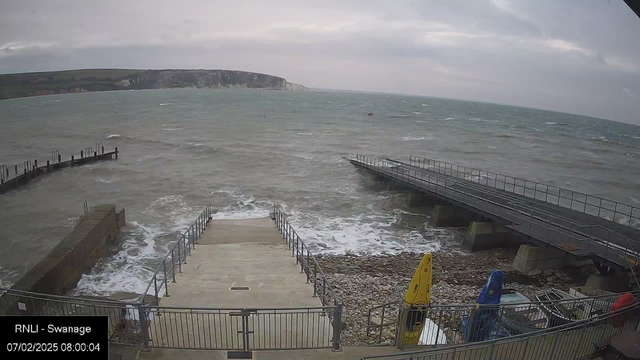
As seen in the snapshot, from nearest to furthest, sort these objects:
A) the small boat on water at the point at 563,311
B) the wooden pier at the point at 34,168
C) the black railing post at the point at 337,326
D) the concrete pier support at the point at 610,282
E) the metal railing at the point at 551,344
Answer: the metal railing at the point at 551,344, the black railing post at the point at 337,326, the small boat on water at the point at 563,311, the concrete pier support at the point at 610,282, the wooden pier at the point at 34,168

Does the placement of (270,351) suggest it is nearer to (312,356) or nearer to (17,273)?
(312,356)

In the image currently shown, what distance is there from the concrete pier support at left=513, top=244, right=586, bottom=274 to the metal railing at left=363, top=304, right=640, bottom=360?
31.2ft

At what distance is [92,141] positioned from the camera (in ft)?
186

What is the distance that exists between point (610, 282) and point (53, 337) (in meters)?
16.7

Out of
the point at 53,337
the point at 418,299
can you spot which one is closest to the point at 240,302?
the point at 418,299

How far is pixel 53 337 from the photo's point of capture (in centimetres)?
551

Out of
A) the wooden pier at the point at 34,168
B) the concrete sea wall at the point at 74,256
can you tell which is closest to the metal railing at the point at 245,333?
the concrete sea wall at the point at 74,256

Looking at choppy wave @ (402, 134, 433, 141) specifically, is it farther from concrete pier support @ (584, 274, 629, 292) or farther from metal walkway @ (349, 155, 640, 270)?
concrete pier support @ (584, 274, 629, 292)

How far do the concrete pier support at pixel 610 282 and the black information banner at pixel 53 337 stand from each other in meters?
15.7

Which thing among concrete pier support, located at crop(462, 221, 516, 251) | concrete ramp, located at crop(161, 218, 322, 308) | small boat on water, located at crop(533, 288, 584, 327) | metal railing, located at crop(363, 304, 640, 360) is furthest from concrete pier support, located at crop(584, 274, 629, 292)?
concrete ramp, located at crop(161, 218, 322, 308)

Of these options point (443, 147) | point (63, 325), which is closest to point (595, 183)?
point (443, 147)

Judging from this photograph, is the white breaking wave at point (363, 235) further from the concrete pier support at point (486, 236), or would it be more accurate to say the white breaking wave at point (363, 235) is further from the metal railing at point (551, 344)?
the metal railing at point (551, 344)

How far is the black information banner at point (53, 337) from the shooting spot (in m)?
5.39

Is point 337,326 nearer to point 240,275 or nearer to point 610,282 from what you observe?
point 240,275
